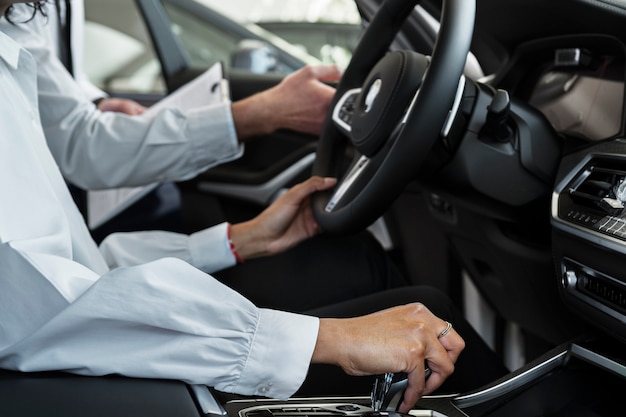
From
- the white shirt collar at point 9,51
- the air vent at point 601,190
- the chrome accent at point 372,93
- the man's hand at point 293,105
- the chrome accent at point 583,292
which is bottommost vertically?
the chrome accent at point 583,292

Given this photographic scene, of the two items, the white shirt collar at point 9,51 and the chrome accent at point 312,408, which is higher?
the white shirt collar at point 9,51

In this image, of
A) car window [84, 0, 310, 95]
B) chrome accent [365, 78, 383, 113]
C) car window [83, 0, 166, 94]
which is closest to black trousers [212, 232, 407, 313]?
chrome accent [365, 78, 383, 113]

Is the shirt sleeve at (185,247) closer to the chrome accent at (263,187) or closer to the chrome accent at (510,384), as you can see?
the chrome accent at (510,384)

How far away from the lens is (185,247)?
1.30m

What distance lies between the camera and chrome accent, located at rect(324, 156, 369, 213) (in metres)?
1.14

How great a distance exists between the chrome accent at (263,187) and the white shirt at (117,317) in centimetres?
117

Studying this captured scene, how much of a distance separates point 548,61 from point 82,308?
77cm

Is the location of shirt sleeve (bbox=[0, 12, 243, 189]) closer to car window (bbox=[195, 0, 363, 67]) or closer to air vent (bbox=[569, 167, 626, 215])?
air vent (bbox=[569, 167, 626, 215])

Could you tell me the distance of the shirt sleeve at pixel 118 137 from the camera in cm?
139

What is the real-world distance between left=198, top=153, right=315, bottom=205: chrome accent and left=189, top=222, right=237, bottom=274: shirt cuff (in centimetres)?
68

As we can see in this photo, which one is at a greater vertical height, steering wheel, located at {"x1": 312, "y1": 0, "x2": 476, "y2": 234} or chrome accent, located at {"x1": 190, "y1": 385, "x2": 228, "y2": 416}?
steering wheel, located at {"x1": 312, "y1": 0, "x2": 476, "y2": 234}

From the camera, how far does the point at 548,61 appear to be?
1190mm

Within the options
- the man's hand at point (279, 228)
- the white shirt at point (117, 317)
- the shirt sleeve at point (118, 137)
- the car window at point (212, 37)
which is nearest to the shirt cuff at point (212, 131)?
the shirt sleeve at point (118, 137)

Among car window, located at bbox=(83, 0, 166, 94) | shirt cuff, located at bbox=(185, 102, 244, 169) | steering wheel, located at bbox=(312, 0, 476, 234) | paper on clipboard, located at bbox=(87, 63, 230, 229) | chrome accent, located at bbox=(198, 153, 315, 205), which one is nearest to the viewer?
steering wheel, located at bbox=(312, 0, 476, 234)
